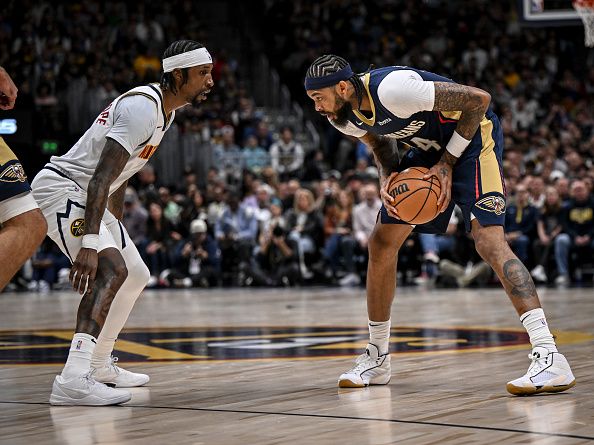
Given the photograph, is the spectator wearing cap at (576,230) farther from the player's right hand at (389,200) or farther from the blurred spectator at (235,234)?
the player's right hand at (389,200)

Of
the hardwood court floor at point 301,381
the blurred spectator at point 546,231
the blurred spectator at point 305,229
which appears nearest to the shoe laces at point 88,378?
the hardwood court floor at point 301,381

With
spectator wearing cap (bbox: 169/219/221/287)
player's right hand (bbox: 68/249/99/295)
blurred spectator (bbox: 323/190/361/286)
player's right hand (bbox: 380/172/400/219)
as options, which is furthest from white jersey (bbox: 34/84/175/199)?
spectator wearing cap (bbox: 169/219/221/287)

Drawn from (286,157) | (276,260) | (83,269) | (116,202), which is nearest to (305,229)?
(276,260)

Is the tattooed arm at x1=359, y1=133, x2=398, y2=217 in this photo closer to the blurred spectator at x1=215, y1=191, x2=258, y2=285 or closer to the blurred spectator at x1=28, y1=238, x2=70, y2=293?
the blurred spectator at x1=215, y1=191, x2=258, y2=285

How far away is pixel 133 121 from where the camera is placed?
5.04m

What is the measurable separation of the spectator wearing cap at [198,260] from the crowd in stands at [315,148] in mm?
20

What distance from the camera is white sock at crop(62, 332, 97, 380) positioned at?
4.89 metres

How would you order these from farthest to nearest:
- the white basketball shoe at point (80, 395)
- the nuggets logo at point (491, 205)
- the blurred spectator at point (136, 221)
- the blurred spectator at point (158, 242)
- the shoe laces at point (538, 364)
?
the blurred spectator at point (136, 221) < the blurred spectator at point (158, 242) < the nuggets logo at point (491, 205) < the shoe laces at point (538, 364) < the white basketball shoe at point (80, 395)

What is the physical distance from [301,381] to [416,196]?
1071 mm

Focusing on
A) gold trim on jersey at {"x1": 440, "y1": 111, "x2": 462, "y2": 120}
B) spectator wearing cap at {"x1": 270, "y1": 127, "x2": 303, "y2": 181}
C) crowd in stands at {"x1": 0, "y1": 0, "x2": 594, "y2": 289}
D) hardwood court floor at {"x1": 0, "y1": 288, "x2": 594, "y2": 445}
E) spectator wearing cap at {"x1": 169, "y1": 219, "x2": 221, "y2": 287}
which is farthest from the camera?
spectator wearing cap at {"x1": 270, "y1": 127, "x2": 303, "y2": 181}

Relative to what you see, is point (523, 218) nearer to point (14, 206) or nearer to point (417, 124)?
point (417, 124)

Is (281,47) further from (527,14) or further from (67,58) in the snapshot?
(527,14)

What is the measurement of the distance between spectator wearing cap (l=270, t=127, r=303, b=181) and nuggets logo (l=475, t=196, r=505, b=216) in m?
12.9

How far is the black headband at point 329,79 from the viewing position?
5102 millimetres
